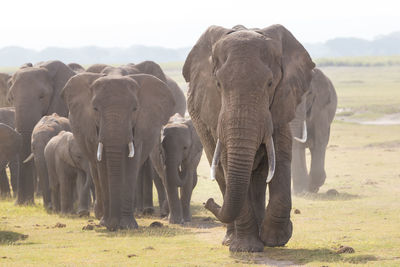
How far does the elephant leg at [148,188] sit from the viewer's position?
1662 centimetres

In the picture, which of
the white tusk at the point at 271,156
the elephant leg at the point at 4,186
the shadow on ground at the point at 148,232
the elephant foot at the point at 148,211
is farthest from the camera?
the elephant leg at the point at 4,186

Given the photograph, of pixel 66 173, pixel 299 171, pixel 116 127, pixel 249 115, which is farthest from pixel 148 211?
pixel 249 115

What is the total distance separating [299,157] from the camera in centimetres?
2134

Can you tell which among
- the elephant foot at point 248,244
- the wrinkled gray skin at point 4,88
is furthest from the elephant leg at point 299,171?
the elephant foot at point 248,244

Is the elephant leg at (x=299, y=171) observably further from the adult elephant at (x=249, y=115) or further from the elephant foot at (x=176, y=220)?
the adult elephant at (x=249, y=115)

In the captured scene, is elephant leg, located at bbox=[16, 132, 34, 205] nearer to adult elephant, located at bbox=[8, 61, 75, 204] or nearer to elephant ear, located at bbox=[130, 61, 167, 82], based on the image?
adult elephant, located at bbox=[8, 61, 75, 204]

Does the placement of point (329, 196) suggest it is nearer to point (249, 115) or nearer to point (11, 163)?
point (11, 163)

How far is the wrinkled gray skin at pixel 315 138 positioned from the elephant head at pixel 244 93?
34.2ft

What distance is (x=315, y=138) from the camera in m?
21.9

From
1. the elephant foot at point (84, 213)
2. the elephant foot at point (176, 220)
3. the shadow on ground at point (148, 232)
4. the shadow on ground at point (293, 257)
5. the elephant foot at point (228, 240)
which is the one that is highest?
the shadow on ground at point (293, 257)

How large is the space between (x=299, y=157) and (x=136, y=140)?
8.34 m

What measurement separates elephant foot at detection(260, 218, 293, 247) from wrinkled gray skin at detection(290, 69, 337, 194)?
34.3 ft

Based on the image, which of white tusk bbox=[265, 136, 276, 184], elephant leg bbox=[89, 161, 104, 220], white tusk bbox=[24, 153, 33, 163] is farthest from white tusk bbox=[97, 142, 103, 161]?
white tusk bbox=[24, 153, 33, 163]

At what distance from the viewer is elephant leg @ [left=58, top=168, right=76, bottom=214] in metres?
16.0
